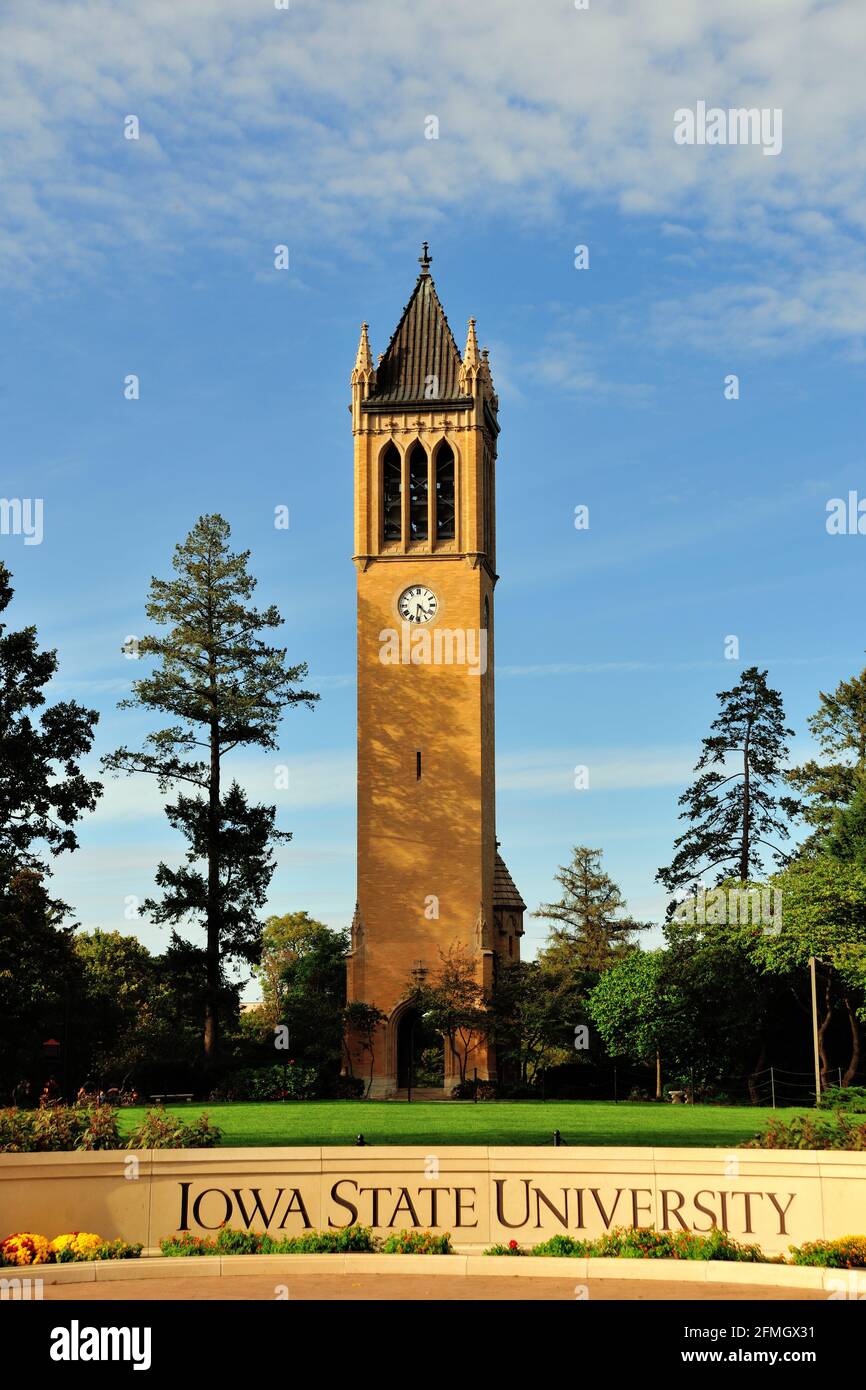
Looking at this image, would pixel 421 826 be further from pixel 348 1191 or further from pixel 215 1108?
pixel 348 1191

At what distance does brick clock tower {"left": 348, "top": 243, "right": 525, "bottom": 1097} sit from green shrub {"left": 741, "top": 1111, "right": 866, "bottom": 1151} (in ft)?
108

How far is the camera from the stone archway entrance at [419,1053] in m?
58.2

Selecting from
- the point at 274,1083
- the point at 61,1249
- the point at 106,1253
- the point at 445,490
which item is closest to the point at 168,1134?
the point at 106,1253

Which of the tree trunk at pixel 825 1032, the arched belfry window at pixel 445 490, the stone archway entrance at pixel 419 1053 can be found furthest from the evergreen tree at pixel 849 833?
the arched belfry window at pixel 445 490

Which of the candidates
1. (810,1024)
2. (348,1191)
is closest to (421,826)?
(810,1024)

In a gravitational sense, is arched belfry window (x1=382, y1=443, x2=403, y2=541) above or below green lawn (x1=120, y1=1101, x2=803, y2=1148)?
above

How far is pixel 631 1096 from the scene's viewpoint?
55625mm

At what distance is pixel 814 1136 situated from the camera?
2352 centimetres

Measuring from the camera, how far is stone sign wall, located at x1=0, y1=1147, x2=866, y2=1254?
21141 millimetres

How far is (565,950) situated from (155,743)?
40.1 meters

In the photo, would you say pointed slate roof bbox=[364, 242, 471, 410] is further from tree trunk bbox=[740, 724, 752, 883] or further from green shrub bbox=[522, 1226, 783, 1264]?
green shrub bbox=[522, 1226, 783, 1264]

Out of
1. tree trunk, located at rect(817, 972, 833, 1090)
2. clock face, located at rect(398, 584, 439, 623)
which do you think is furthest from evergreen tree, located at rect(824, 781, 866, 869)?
clock face, located at rect(398, 584, 439, 623)

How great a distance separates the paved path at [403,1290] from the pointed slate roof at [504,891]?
43.3m

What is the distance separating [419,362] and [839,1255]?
49.0m
